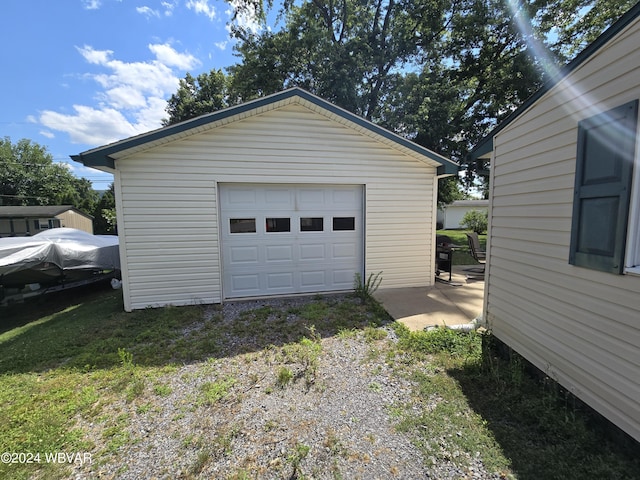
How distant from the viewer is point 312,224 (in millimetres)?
6070

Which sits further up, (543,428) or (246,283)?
(246,283)

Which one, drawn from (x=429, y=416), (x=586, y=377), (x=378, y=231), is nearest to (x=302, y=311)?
(x=378, y=231)

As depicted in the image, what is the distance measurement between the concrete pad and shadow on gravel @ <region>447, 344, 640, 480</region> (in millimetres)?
1455

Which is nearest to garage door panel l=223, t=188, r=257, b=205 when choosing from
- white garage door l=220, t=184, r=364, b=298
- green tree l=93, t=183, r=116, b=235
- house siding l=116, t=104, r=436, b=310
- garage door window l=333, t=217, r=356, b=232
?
white garage door l=220, t=184, r=364, b=298

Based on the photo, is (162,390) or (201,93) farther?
(201,93)

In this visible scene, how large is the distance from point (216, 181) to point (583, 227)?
5379mm

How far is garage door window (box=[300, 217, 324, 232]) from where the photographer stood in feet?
19.7

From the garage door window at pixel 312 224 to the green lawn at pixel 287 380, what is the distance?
1.70 meters

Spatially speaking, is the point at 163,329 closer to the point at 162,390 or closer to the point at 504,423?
the point at 162,390

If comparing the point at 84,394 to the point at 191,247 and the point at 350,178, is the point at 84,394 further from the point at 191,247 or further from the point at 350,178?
the point at 350,178

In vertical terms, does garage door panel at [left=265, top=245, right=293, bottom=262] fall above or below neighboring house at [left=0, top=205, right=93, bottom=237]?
below

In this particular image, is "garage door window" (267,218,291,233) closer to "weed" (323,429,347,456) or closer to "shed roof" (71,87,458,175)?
"shed roof" (71,87,458,175)

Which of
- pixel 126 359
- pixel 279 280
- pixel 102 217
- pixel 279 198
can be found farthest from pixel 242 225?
pixel 102 217

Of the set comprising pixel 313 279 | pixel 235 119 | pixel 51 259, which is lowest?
pixel 313 279
